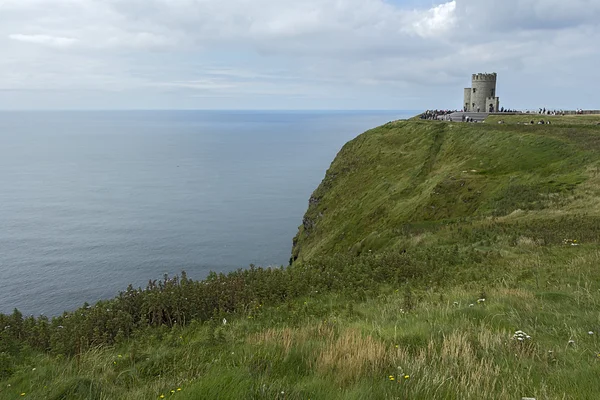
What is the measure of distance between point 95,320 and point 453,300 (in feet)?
31.0

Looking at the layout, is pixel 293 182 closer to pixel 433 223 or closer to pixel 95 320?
pixel 433 223

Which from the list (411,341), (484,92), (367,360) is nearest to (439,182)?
(411,341)

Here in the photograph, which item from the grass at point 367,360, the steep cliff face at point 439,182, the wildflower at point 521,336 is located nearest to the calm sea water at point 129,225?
the steep cliff face at point 439,182

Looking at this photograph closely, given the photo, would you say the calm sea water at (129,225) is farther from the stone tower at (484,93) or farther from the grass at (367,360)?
the grass at (367,360)

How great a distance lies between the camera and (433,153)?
6341 cm

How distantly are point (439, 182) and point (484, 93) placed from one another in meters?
66.3

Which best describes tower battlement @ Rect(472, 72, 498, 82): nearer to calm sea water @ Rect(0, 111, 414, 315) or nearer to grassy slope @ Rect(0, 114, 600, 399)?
calm sea water @ Rect(0, 111, 414, 315)

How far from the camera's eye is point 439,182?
148 feet

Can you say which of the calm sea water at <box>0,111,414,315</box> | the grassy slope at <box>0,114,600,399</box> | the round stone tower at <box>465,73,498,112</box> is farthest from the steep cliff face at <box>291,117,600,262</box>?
the round stone tower at <box>465,73,498,112</box>

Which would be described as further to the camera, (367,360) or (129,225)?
(129,225)

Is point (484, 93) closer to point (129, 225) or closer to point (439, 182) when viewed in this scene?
point (439, 182)

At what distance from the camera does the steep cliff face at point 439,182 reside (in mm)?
31828

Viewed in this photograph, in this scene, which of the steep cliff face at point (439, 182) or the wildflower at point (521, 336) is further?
the steep cliff face at point (439, 182)

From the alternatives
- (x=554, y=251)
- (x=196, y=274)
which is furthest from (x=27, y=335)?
(x=196, y=274)
